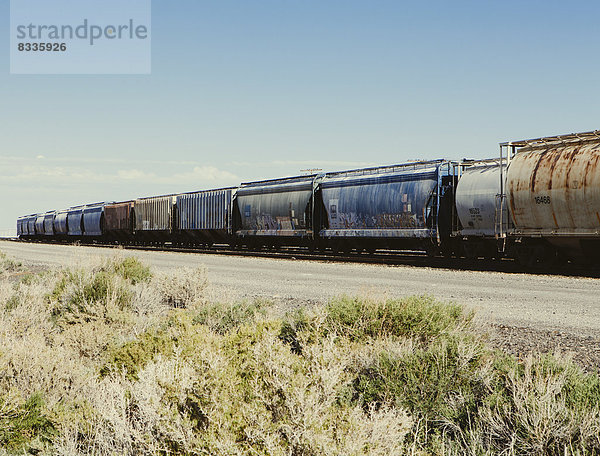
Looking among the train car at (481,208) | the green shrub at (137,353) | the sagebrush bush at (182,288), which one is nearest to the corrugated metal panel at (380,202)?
the train car at (481,208)

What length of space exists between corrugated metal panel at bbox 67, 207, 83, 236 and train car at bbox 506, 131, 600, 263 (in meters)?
50.4

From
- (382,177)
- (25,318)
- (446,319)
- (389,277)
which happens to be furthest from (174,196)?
(446,319)

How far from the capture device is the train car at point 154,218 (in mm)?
42875

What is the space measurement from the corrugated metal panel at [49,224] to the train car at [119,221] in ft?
59.3

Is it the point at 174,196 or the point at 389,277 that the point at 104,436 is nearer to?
the point at 389,277

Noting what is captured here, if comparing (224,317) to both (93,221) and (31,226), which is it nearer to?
(93,221)

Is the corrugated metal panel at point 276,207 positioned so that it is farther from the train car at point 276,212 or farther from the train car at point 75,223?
the train car at point 75,223

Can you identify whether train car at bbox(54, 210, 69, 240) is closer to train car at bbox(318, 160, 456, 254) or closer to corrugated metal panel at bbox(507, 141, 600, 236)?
train car at bbox(318, 160, 456, 254)

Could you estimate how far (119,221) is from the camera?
5088cm

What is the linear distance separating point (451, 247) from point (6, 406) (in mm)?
20655

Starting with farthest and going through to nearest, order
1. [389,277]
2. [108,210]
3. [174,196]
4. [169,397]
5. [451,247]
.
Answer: [108,210] < [174,196] < [451,247] < [389,277] < [169,397]

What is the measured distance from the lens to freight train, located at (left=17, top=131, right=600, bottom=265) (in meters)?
17.7

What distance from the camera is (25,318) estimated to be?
8.25 m

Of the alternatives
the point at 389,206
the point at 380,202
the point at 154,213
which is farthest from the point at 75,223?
Answer: the point at 389,206
